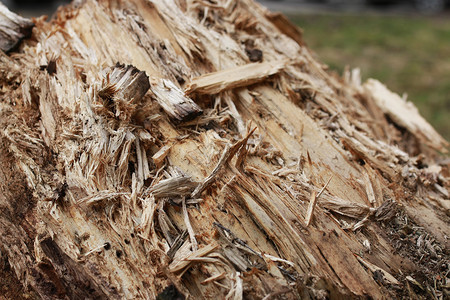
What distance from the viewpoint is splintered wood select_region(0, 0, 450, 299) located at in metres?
1.52

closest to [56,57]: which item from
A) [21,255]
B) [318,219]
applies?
[21,255]

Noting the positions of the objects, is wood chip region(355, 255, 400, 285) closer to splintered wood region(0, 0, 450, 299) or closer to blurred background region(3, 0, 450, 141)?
splintered wood region(0, 0, 450, 299)

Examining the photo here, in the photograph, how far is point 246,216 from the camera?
5.27 ft

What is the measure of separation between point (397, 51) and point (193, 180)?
5.52 m

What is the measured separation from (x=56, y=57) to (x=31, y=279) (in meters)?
1.09

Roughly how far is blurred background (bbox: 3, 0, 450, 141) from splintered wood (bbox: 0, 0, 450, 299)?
2.42 metres

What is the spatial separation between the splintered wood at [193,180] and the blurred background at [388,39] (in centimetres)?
242

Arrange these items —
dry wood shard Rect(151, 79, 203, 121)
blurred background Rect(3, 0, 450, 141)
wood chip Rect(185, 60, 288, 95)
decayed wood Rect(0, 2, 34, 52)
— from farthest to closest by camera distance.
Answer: blurred background Rect(3, 0, 450, 141) < decayed wood Rect(0, 2, 34, 52) < wood chip Rect(185, 60, 288, 95) < dry wood shard Rect(151, 79, 203, 121)

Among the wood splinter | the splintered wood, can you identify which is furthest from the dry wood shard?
the wood splinter

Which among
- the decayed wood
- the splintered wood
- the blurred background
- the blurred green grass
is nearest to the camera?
the splintered wood

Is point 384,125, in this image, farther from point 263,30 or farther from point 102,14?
point 102,14

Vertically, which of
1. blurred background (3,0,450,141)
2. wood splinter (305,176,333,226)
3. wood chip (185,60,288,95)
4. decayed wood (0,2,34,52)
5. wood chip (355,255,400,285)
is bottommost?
blurred background (3,0,450,141)

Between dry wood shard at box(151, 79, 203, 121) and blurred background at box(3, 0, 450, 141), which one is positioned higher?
dry wood shard at box(151, 79, 203, 121)

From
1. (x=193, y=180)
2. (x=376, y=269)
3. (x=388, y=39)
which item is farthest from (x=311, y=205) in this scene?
(x=388, y=39)
